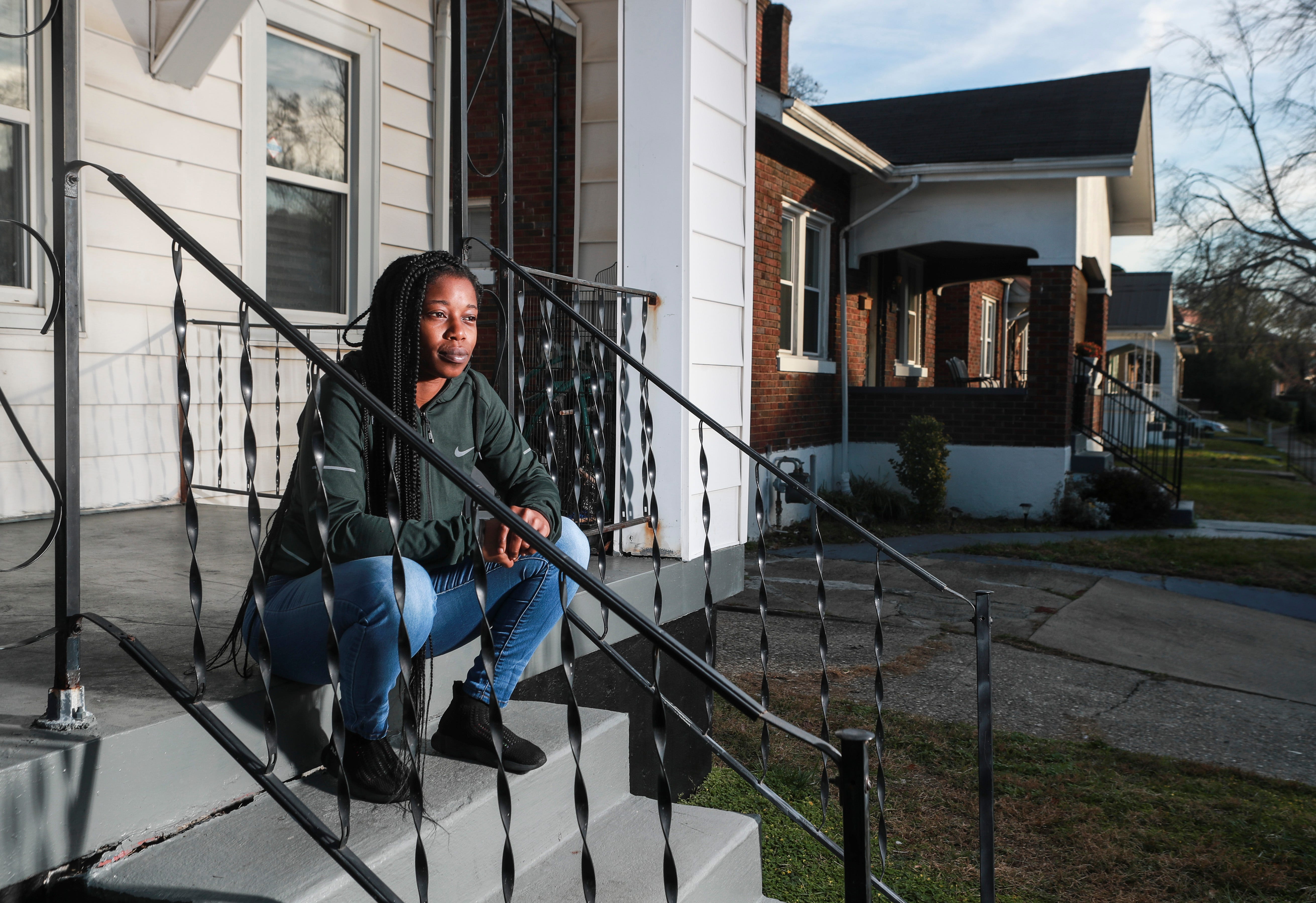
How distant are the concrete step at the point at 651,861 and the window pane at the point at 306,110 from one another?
4.08m

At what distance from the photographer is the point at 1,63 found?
4129 millimetres

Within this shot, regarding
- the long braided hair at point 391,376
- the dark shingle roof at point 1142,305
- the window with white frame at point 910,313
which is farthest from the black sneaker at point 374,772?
the dark shingle roof at point 1142,305

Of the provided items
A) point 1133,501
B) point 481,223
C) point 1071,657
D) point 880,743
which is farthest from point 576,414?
point 1133,501

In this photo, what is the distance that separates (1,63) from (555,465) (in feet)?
9.74

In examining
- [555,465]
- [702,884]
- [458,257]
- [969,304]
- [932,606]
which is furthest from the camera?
[969,304]

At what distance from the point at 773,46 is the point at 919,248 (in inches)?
146

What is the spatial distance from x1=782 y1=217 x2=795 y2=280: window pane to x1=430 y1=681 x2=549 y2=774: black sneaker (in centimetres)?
896

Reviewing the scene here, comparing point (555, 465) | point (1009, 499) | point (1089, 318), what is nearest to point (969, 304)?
point (1089, 318)

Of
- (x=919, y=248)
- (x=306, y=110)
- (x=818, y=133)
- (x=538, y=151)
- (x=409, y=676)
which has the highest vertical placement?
(x=818, y=133)

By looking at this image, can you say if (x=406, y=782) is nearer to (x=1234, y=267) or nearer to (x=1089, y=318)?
(x=1089, y=318)

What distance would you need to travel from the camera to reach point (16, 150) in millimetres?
4211

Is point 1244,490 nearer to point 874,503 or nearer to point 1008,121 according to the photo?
point 1008,121

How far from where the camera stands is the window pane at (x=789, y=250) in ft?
35.8

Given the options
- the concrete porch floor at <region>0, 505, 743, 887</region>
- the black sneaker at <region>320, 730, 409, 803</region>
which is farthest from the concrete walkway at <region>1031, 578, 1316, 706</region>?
the black sneaker at <region>320, 730, 409, 803</region>
